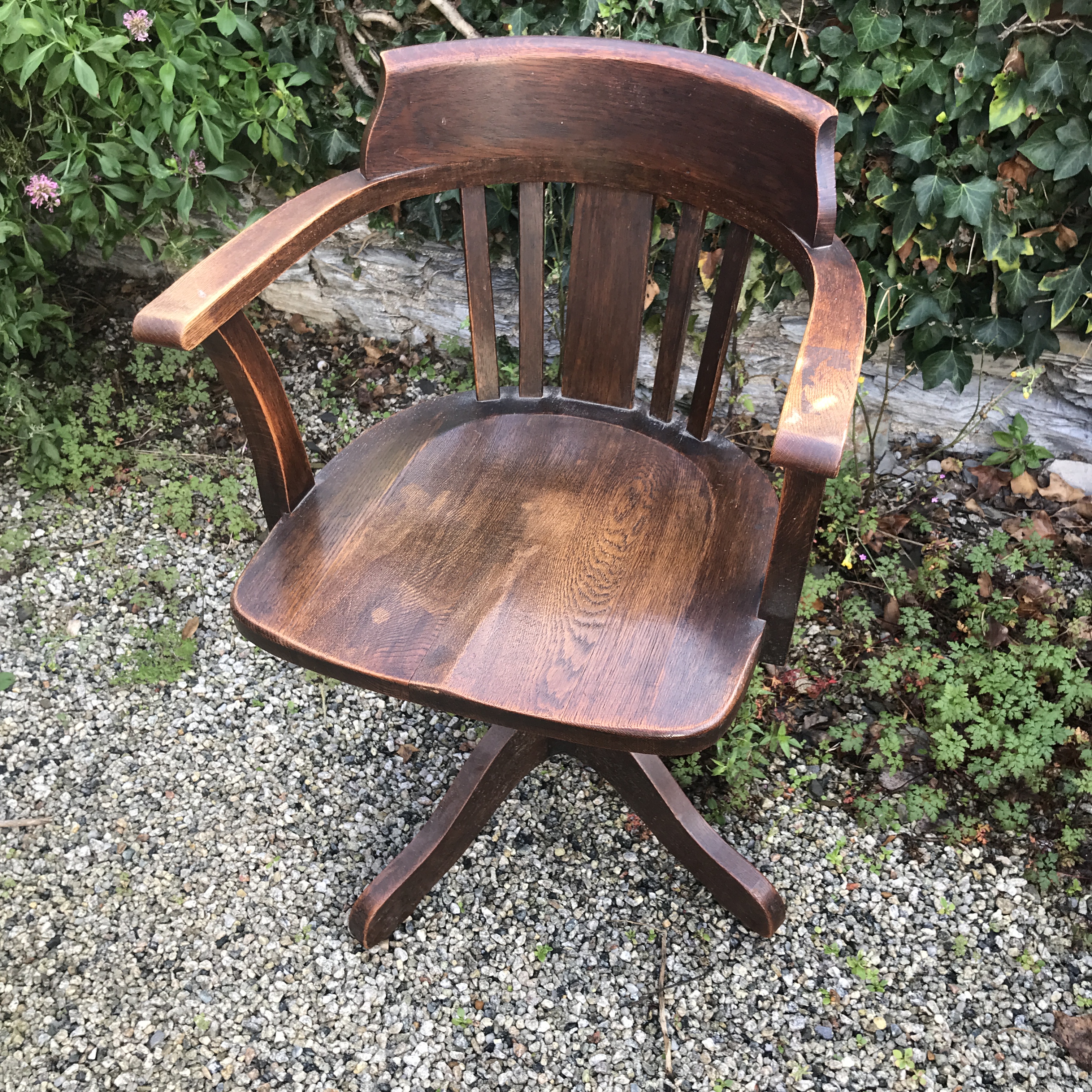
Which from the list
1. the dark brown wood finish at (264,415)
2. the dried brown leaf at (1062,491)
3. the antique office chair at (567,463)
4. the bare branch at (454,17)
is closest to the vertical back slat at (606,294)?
the antique office chair at (567,463)

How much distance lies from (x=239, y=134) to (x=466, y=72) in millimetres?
1118

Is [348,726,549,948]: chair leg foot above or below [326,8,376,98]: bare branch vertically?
below

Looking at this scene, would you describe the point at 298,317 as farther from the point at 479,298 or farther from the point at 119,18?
the point at 479,298

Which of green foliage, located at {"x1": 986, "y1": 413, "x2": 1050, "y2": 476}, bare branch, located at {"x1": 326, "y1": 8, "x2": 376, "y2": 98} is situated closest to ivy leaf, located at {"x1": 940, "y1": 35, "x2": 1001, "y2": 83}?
green foliage, located at {"x1": 986, "y1": 413, "x2": 1050, "y2": 476}

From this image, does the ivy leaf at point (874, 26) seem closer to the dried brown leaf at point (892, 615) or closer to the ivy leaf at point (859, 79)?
the ivy leaf at point (859, 79)

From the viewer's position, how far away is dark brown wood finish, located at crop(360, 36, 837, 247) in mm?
1264

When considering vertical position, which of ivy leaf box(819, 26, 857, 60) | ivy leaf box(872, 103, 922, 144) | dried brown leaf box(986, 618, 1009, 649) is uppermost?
ivy leaf box(819, 26, 857, 60)

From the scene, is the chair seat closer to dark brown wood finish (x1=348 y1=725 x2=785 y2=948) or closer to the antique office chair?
the antique office chair

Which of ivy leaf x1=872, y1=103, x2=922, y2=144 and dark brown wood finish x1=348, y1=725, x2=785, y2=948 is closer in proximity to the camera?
→ dark brown wood finish x1=348, y1=725, x2=785, y2=948

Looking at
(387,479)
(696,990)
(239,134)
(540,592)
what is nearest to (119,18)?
(239,134)

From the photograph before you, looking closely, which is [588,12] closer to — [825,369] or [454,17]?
[454,17]

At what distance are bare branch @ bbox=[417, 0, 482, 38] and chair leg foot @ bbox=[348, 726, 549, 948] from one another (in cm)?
153

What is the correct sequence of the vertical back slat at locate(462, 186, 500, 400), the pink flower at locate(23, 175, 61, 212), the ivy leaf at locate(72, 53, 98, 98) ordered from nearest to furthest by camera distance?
1. the vertical back slat at locate(462, 186, 500, 400)
2. the ivy leaf at locate(72, 53, 98, 98)
3. the pink flower at locate(23, 175, 61, 212)

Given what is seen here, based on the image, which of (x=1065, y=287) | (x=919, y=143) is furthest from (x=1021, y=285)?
(x=919, y=143)
